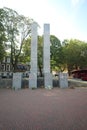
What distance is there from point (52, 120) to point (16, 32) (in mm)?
32712

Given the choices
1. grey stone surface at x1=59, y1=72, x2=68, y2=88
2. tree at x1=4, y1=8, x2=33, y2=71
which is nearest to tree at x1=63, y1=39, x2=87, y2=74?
tree at x1=4, y1=8, x2=33, y2=71

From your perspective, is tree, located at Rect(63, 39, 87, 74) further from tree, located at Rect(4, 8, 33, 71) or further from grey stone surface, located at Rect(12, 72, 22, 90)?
grey stone surface, located at Rect(12, 72, 22, 90)

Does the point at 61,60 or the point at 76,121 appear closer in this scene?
the point at 76,121

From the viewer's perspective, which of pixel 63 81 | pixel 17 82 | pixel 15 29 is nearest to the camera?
pixel 17 82

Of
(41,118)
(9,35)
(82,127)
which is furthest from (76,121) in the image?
(9,35)

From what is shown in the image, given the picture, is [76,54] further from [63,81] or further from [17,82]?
[17,82]

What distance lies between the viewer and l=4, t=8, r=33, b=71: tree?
3750 centimetres

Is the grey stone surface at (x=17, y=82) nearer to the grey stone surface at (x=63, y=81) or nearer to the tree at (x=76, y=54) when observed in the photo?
the grey stone surface at (x=63, y=81)

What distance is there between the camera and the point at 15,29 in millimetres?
38125

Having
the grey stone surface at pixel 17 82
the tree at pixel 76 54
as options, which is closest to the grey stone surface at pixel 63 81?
the grey stone surface at pixel 17 82

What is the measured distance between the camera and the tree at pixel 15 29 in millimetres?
37500

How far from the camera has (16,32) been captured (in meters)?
38.7

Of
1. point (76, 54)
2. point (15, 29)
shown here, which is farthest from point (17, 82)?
point (76, 54)

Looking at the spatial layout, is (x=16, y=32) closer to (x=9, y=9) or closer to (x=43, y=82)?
(x=9, y=9)
